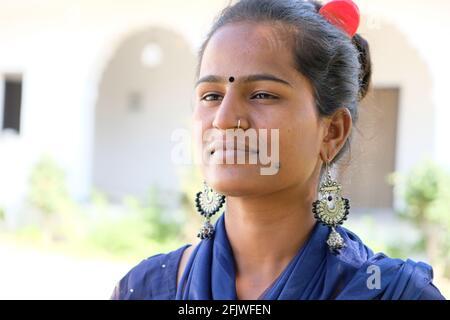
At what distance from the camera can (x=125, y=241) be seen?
23.7ft

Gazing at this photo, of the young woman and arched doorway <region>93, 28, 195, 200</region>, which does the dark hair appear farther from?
arched doorway <region>93, 28, 195, 200</region>

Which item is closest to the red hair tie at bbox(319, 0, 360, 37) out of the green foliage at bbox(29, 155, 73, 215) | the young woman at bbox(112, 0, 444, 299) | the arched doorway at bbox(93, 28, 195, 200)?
the young woman at bbox(112, 0, 444, 299)

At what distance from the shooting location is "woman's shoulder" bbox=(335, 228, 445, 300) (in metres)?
1.26

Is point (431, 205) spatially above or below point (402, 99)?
below

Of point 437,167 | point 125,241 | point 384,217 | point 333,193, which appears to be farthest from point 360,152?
point 384,217

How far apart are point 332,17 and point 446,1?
225 inches

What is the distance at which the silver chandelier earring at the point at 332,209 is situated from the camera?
1338mm

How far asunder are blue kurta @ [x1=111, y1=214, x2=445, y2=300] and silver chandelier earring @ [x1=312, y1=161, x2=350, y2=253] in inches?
0.7

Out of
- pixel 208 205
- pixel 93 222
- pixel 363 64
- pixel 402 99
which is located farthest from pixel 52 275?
pixel 363 64

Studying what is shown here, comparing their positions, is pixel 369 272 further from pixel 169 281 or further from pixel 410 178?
pixel 410 178

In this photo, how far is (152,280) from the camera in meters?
1.39

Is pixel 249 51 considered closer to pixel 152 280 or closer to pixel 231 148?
pixel 231 148

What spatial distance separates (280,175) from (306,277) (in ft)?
0.72

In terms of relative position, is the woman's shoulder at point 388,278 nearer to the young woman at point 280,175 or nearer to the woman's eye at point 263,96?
the young woman at point 280,175
